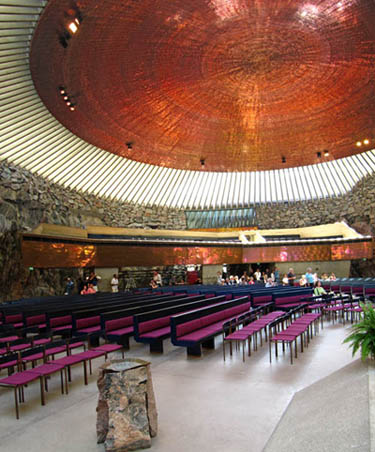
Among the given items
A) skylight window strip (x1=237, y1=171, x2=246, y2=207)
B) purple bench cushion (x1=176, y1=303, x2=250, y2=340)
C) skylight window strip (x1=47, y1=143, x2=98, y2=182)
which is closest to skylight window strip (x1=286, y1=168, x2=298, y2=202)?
skylight window strip (x1=237, y1=171, x2=246, y2=207)

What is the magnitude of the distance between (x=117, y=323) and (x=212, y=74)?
29.5ft

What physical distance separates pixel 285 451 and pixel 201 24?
10.2 meters

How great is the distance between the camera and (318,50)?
1145cm

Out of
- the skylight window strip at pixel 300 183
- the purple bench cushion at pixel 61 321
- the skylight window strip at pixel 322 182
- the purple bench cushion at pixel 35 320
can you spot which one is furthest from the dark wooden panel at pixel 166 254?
the purple bench cushion at pixel 61 321

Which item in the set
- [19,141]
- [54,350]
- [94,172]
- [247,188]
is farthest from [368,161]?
[54,350]

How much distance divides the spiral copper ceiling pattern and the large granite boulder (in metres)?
8.28

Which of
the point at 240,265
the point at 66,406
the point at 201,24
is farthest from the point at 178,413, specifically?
the point at 240,265

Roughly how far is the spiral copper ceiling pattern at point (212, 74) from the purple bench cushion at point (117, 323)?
7079 millimetres

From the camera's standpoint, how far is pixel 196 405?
4.20 m

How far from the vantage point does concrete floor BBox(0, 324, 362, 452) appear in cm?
338

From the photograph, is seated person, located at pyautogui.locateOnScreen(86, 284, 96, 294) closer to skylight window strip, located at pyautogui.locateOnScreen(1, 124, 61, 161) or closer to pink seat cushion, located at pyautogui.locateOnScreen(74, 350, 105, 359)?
skylight window strip, located at pyautogui.locateOnScreen(1, 124, 61, 161)

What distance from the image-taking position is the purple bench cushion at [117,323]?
7.48 meters

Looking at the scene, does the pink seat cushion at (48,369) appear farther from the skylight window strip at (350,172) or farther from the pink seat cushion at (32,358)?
the skylight window strip at (350,172)

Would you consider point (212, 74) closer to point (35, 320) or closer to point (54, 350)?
point (35, 320)
